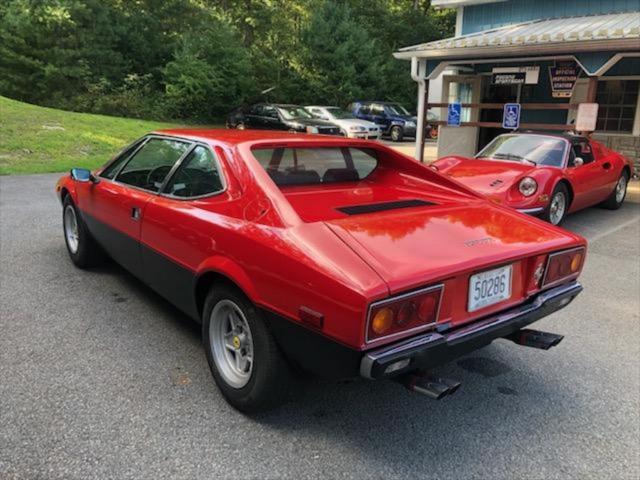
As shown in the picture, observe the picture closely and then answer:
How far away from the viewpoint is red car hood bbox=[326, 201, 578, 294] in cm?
238

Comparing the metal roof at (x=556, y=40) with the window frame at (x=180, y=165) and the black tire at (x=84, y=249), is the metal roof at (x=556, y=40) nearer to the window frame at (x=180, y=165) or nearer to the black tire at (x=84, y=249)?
the window frame at (x=180, y=165)

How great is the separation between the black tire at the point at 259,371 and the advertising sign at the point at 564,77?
11.0m

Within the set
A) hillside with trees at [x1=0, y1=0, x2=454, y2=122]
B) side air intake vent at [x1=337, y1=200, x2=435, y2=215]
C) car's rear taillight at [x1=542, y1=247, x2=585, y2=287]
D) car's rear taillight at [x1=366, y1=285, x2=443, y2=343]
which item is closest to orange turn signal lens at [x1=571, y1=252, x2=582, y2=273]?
car's rear taillight at [x1=542, y1=247, x2=585, y2=287]

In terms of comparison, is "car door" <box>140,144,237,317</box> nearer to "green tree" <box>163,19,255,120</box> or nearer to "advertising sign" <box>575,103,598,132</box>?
"advertising sign" <box>575,103,598,132</box>

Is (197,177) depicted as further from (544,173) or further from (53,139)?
(53,139)

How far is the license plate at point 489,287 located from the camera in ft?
8.49

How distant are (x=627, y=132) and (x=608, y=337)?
10.9 meters

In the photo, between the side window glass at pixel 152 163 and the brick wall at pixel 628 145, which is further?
the brick wall at pixel 628 145

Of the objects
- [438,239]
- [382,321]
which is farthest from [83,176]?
[382,321]

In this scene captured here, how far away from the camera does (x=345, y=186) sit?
3621 mm

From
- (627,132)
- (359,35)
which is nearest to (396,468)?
(627,132)

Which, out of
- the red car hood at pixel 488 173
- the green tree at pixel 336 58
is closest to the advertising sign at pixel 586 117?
the red car hood at pixel 488 173

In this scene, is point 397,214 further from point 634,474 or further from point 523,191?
point 523,191

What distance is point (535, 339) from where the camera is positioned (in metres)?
2.97
